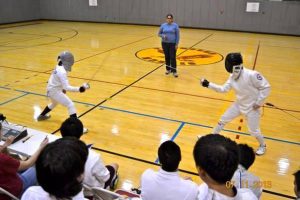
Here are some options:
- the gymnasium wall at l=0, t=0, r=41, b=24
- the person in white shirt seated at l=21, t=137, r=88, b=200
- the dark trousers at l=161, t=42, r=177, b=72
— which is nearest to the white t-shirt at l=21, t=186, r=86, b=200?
the person in white shirt seated at l=21, t=137, r=88, b=200

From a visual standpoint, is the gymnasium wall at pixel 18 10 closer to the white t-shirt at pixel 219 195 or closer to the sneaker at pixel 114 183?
the sneaker at pixel 114 183

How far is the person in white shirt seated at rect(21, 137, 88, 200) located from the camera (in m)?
1.46

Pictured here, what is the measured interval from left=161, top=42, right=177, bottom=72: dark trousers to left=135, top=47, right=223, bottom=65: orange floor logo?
123 centimetres

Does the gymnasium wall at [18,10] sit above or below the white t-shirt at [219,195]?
above

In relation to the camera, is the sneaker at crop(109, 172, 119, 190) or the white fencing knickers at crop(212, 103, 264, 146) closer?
the sneaker at crop(109, 172, 119, 190)

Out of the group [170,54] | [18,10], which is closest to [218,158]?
[170,54]

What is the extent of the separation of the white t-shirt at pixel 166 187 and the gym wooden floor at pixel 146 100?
1312 millimetres

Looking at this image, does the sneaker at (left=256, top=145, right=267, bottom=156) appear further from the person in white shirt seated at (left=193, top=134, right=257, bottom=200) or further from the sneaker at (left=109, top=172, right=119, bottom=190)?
the person in white shirt seated at (left=193, top=134, right=257, bottom=200)

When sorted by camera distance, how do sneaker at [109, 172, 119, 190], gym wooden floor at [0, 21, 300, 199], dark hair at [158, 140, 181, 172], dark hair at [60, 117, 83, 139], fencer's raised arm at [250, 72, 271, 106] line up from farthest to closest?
gym wooden floor at [0, 21, 300, 199]
fencer's raised arm at [250, 72, 271, 106]
sneaker at [109, 172, 119, 190]
dark hair at [60, 117, 83, 139]
dark hair at [158, 140, 181, 172]

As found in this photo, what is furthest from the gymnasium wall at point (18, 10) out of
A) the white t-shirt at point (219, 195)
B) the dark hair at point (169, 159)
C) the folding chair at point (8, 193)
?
the white t-shirt at point (219, 195)

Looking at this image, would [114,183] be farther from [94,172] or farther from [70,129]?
[70,129]

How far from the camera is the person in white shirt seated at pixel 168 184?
2.08 m

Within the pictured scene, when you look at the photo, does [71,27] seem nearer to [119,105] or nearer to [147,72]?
[147,72]

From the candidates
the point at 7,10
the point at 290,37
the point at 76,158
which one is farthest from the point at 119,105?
the point at 7,10
